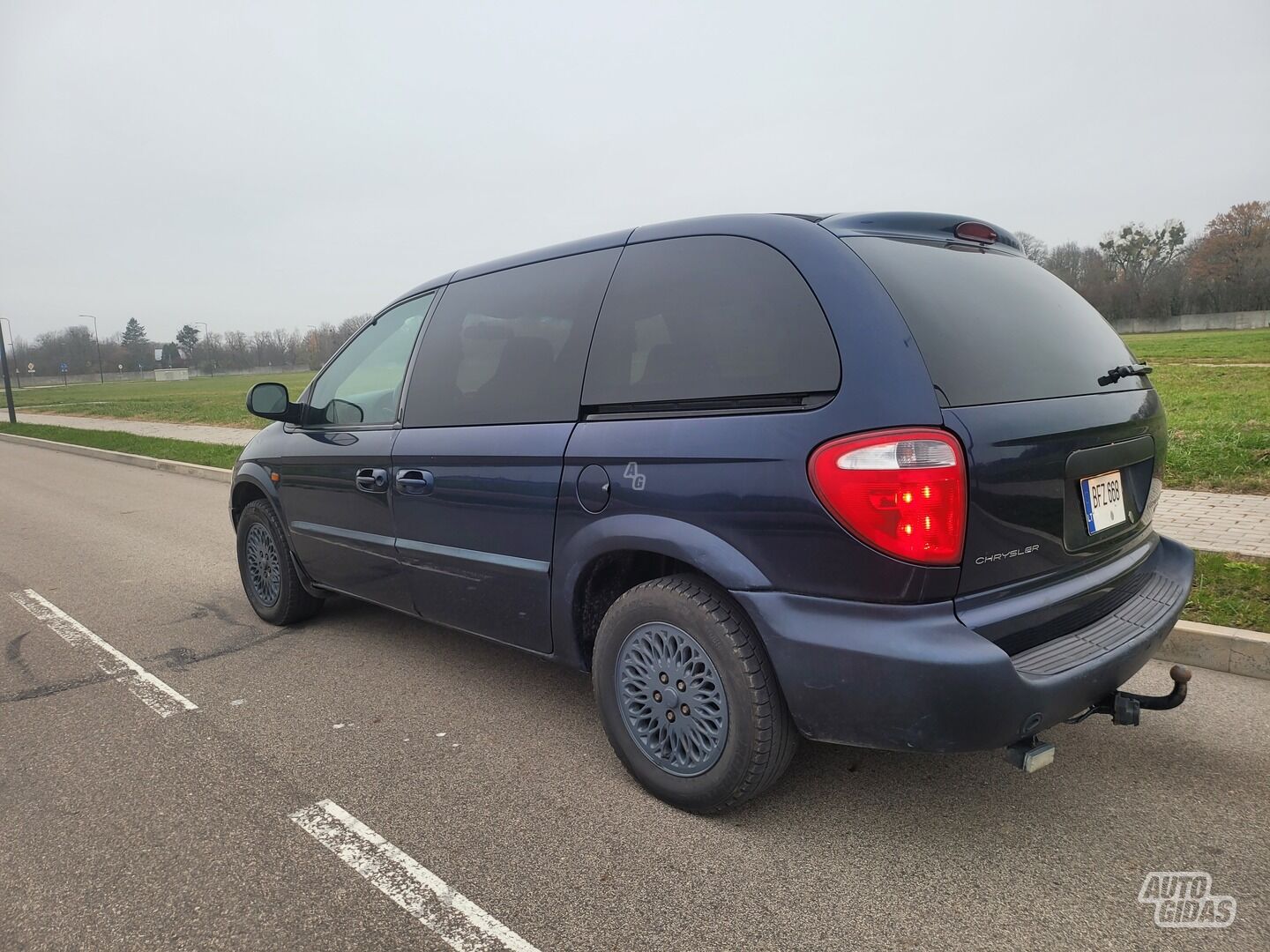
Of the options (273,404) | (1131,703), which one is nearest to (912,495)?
(1131,703)

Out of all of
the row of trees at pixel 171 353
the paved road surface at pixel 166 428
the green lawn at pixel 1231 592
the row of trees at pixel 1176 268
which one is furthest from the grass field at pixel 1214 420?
the row of trees at pixel 171 353

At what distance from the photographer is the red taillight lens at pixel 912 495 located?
2094 millimetres

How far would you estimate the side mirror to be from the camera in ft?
13.9

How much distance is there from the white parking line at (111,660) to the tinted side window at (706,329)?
2.46m

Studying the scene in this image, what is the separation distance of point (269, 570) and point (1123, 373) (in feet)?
14.2

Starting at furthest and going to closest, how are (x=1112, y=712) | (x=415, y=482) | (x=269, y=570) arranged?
(x=269, y=570)
(x=415, y=482)
(x=1112, y=712)

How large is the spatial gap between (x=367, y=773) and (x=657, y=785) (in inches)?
42.6

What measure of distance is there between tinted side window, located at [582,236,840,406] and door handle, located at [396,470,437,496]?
89 cm

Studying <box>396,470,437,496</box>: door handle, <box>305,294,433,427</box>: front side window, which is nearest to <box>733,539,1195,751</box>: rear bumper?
<box>396,470,437,496</box>: door handle

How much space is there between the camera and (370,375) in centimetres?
404

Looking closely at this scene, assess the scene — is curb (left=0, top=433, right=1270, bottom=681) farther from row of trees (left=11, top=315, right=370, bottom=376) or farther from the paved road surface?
row of trees (left=11, top=315, right=370, bottom=376)

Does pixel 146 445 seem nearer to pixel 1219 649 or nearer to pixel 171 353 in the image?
pixel 1219 649

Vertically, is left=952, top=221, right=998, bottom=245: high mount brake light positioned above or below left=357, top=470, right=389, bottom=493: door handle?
above

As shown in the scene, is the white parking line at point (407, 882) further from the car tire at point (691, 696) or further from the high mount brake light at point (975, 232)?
the high mount brake light at point (975, 232)
